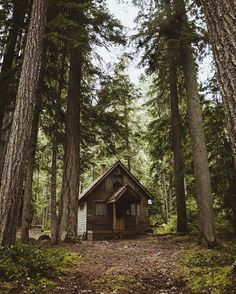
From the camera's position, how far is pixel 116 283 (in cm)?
571

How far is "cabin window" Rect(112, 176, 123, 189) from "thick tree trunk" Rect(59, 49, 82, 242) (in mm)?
13846

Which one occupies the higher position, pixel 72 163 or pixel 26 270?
pixel 72 163

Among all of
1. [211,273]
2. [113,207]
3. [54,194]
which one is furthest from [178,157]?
[211,273]

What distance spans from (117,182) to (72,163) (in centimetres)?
1420

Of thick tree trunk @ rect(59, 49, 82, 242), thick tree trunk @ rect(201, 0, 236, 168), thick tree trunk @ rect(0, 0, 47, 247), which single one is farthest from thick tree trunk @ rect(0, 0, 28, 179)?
thick tree trunk @ rect(201, 0, 236, 168)

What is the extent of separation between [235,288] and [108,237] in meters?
19.6

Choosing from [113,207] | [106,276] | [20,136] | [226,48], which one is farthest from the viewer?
[113,207]

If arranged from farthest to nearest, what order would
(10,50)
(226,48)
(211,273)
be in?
(10,50) → (211,273) → (226,48)

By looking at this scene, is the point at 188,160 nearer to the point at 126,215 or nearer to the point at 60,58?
the point at 60,58

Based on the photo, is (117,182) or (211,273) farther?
(117,182)

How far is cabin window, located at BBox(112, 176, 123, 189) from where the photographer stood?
83.5 feet

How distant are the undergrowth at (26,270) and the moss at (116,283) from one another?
0.87 m

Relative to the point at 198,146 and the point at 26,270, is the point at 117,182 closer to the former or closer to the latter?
the point at 198,146

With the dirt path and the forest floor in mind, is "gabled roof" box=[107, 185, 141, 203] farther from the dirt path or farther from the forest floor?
the forest floor
